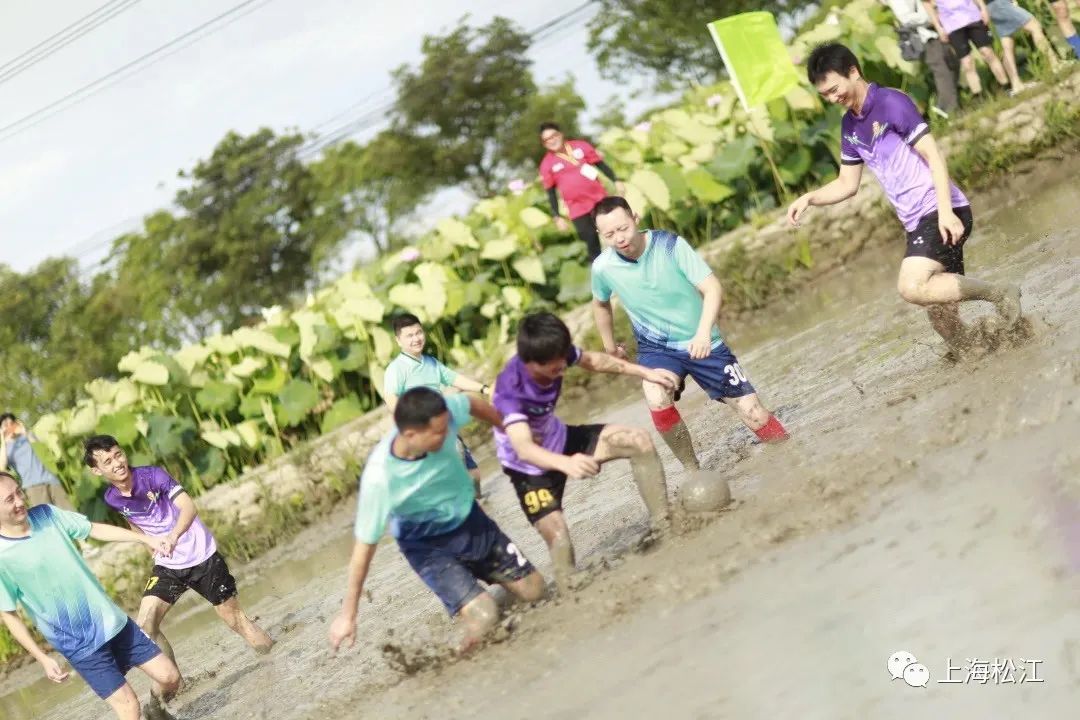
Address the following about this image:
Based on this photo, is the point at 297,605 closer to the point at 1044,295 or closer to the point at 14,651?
the point at 14,651

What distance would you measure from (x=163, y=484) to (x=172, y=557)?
17.5 inches

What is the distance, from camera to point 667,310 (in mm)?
7227

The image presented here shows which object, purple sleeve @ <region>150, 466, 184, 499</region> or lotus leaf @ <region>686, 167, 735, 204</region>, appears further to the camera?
lotus leaf @ <region>686, 167, 735, 204</region>

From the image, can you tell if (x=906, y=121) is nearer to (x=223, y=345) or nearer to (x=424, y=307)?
(x=424, y=307)

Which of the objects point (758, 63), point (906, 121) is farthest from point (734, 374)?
point (758, 63)

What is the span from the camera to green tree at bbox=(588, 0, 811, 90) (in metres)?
40.4

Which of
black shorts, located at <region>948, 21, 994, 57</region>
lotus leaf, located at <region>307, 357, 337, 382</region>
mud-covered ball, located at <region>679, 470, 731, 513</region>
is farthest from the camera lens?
lotus leaf, located at <region>307, 357, 337, 382</region>

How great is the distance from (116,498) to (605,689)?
14.4 ft

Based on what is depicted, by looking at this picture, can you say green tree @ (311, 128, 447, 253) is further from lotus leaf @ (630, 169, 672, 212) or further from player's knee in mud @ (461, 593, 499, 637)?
player's knee in mud @ (461, 593, 499, 637)

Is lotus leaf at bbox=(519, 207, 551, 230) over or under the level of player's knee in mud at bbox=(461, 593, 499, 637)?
over

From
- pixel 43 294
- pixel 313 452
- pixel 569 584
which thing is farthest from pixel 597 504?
pixel 43 294

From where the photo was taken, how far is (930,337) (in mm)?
8695

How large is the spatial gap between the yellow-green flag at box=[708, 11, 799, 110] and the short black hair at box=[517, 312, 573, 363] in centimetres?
819

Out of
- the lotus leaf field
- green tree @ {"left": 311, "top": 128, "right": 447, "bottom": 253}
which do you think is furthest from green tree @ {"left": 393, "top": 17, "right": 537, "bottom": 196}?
the lotus leaf field
